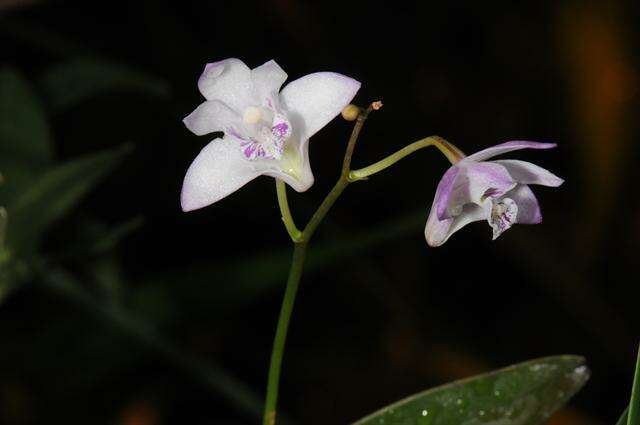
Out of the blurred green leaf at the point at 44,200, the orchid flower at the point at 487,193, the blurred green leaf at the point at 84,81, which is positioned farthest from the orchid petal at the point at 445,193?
the blurred green leaf at the point at 84,81

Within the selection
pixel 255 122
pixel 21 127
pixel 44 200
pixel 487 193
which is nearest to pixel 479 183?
pixel 487 193

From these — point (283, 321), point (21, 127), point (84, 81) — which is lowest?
point (283, 321)

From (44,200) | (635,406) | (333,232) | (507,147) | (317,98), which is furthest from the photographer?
(333,232)

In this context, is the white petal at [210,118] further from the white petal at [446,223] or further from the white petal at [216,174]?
the white petal at [446,223]

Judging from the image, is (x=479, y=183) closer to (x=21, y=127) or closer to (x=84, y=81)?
(x=21, y=127)

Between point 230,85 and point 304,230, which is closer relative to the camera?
point 304,230

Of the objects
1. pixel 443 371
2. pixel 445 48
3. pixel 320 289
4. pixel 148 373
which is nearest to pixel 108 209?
pixel 148 373

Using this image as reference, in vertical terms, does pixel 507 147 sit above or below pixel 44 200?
below
